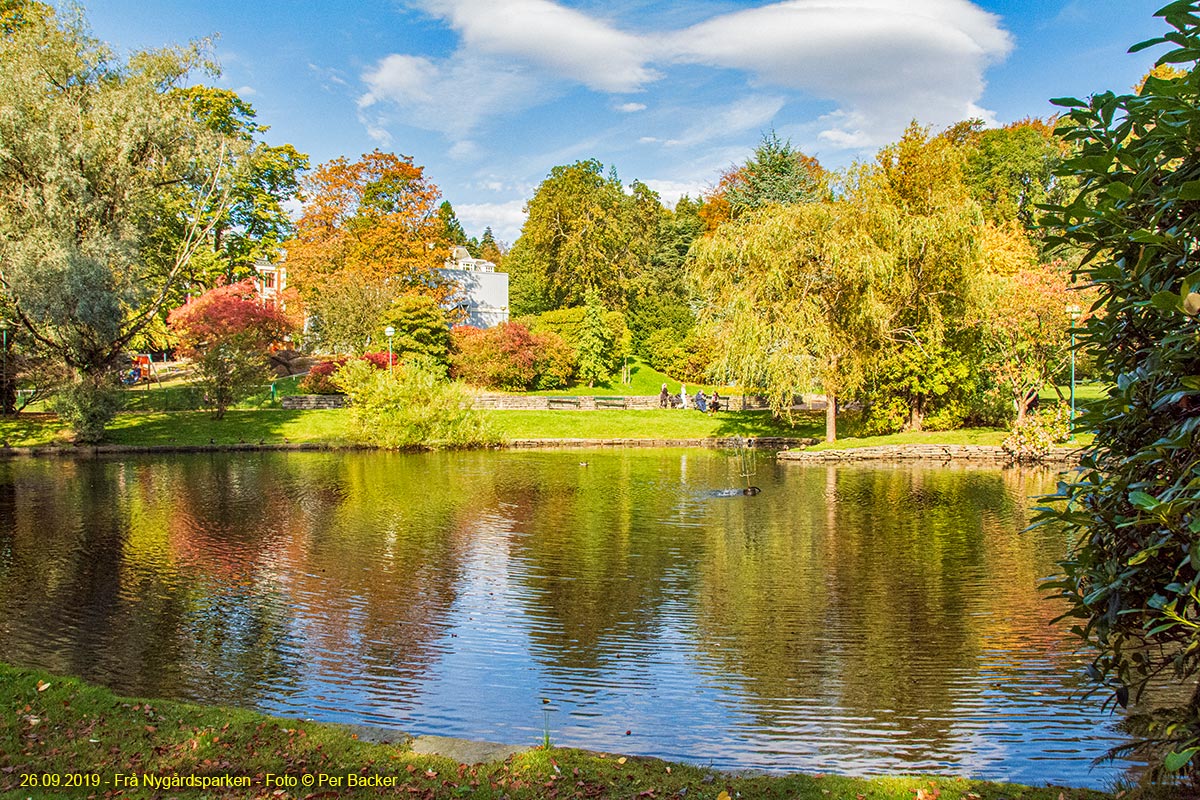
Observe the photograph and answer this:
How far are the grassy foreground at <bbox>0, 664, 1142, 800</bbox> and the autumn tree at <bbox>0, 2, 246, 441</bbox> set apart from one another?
23885 mm

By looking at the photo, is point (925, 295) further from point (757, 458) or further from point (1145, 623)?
point (1145, 623)

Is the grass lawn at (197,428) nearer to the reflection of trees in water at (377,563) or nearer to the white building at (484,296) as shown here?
the reflection of trees in water at (377,563)

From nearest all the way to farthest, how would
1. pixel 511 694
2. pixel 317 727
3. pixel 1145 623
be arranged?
1. pixel 1145 623
2. pixel 317 727
3. pixel 511 694

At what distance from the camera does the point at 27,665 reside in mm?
7910

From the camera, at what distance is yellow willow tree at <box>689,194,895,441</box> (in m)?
27.0

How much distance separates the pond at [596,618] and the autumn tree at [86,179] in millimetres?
9367

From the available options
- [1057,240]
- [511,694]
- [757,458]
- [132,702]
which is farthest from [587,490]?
[1057,240]

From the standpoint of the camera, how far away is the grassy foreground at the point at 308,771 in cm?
479

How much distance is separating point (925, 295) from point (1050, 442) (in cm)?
651

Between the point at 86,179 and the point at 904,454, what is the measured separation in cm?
2827

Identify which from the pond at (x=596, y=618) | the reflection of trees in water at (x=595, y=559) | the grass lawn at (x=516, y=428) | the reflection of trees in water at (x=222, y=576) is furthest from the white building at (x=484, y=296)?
the pond at (x=596, y=618)

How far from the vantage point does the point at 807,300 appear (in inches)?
1079

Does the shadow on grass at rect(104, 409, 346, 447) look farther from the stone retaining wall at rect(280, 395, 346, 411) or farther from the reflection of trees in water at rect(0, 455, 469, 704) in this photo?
the reflection of trees in water at rect(0, 455, 469, 704)

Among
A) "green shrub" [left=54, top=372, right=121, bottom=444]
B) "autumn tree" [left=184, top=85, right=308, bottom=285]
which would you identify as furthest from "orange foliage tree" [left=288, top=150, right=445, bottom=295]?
"green shrub" [left=54, top=372, right=121, bottom=444]
